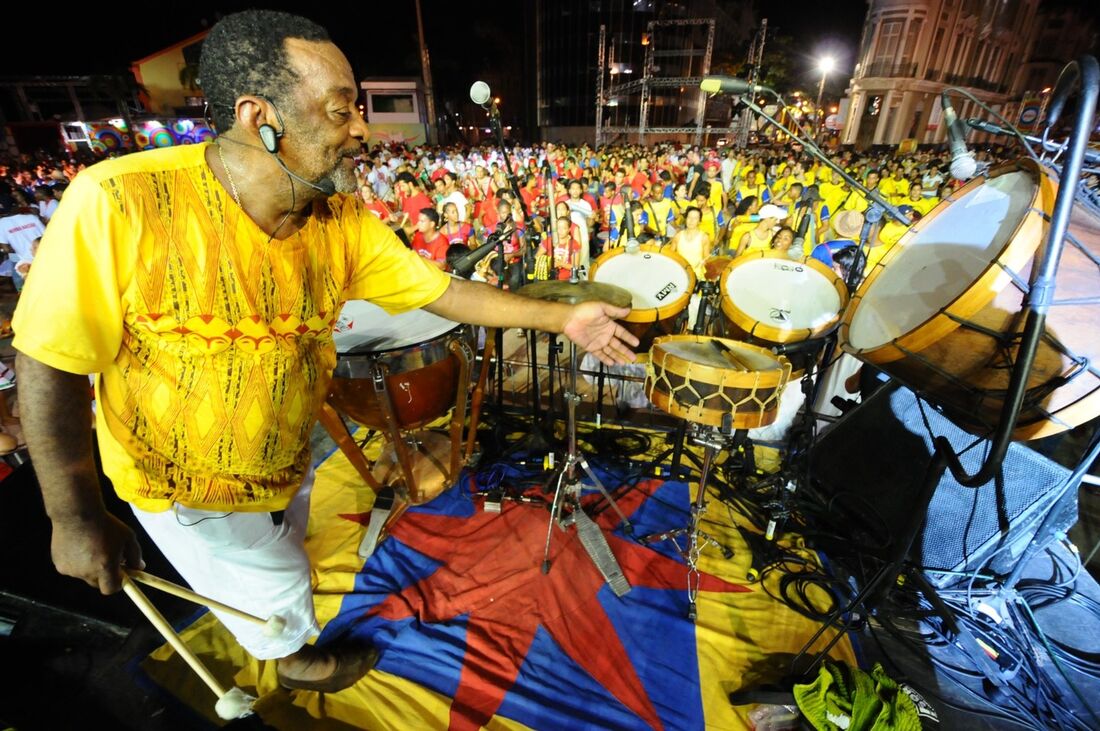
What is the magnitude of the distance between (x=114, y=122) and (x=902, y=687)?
35536mm

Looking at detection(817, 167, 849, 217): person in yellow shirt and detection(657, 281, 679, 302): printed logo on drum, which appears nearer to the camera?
detection(657, 281, 679, 302): printed logo on drum

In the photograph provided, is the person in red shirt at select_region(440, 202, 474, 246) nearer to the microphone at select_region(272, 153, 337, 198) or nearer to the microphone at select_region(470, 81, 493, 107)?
the microphone at select_region(470, 81, 493, 107)

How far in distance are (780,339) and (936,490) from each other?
1338 millimetres

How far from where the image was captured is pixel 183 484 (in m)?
1.57

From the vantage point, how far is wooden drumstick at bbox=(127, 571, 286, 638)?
4.97 feet

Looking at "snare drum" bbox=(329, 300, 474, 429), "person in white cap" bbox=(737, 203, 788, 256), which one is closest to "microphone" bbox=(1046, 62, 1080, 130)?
"snare drum" bbox=(329, 300, 474, 429)

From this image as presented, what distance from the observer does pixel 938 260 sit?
2139mm

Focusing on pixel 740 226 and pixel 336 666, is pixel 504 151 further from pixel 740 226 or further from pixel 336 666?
pixel 740 226

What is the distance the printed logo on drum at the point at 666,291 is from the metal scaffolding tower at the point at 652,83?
56.7 inches

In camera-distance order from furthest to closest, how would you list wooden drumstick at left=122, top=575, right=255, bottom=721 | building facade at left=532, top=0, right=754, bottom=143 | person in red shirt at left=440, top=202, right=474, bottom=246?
1. building facade at left=532, top=0, right=754, bottom=143
2. person in red shirt at left=440, top=202, right=474, bottom=246
3. wooden drumstick at left=122, top=575, right=255, bottom=721

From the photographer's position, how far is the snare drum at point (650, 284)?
333cm

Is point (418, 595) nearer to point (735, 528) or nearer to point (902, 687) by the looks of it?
point (735, 528)

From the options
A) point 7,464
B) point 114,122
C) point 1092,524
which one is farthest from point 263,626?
point 114,122

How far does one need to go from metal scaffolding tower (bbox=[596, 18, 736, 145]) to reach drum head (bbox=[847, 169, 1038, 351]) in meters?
1.33
